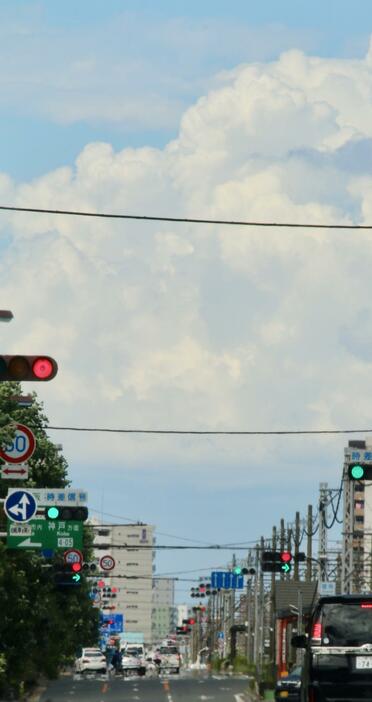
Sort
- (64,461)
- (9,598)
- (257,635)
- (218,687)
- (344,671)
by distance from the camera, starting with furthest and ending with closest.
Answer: (257,635) < (64,461) < (218,687) < (9,598) < (344,671)

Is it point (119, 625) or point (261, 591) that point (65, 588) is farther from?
point (119, 625)

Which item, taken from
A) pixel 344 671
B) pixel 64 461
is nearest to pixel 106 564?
pixel 64 461

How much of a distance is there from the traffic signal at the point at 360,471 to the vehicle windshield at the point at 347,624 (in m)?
12.4

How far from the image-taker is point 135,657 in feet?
325

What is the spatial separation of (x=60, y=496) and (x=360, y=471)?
69.8 ft

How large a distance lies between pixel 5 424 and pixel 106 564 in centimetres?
5278

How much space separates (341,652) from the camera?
20312mm

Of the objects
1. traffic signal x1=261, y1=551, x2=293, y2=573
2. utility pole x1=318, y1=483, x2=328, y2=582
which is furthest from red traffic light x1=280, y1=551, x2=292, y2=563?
utility pole x1=318, y1=483, x2=328, y2=582

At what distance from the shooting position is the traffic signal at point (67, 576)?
1932 inches

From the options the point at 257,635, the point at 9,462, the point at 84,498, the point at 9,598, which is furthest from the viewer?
the point at 257,635

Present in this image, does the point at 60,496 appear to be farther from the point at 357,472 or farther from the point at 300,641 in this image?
the point at 300,641

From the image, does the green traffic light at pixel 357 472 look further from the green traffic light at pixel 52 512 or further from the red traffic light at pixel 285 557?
the red traffic light at pixel 285 557

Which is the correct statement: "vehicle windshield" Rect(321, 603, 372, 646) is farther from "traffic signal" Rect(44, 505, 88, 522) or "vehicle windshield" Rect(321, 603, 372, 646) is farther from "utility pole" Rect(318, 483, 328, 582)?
"utility pole" Rect(318, 483, 328, 582)

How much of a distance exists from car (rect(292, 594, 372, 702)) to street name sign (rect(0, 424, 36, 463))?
76.1 feet
